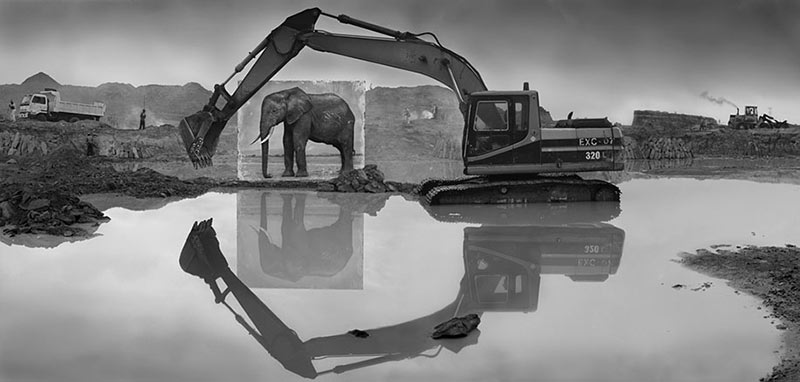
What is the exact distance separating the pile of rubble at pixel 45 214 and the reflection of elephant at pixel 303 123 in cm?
551

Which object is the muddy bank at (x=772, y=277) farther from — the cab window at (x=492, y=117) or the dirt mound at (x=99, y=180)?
the dirt mound at (x=99, y=180)

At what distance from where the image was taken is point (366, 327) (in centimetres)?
377

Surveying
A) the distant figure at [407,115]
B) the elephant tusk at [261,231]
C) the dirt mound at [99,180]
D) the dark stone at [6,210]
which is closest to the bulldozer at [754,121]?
the distant figure at [407,115]

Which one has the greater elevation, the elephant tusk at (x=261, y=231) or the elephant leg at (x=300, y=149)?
the elephant leg at (x=300, y=149)

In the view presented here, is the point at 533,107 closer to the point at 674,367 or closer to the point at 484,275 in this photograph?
the point at 484,275

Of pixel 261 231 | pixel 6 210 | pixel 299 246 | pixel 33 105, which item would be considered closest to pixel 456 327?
pixel 299 246

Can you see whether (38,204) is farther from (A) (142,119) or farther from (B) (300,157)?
(A) (142,119)

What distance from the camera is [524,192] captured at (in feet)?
32.8

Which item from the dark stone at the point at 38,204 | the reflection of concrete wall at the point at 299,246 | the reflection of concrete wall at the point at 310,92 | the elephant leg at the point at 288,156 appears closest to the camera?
the reflection of concrete wall at the point at 299,246

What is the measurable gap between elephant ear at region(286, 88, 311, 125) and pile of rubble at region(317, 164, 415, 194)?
1.62 metres

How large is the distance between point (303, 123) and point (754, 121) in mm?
16831

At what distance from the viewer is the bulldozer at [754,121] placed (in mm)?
22594

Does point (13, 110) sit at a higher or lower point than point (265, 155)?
higher

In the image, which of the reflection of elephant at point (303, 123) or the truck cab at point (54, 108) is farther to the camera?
the truck cab at point (54, 108)
